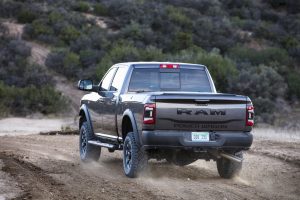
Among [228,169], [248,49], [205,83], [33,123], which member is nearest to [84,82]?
[205,83]

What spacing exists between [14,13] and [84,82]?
103 feet

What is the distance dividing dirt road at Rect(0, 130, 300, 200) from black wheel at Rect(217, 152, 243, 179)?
0.13 metres

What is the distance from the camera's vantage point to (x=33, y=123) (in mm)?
26797

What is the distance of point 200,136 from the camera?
436 inches

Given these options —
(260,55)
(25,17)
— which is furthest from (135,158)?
(25,17)

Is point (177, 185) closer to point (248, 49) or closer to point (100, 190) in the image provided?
point (100, 190)

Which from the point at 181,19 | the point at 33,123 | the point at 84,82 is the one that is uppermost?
the point at 181,19

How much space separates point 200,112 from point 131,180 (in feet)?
4.84

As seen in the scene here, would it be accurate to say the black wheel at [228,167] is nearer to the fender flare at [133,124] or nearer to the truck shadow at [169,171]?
the truck shadow at [169,171]

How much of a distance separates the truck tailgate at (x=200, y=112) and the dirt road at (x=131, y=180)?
861 millimetres

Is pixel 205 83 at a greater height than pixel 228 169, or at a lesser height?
greater

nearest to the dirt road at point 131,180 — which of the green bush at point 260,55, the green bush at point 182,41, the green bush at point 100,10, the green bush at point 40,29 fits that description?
the green bush at point 260,55

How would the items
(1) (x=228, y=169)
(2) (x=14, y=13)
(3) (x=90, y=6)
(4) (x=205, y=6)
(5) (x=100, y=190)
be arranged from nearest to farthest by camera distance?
(5) (x=100, y=190) → (1) (x=228, y=169) → (2) (x=14, y=13) → (3) (x=90, y=6) → (4) (x=205, y=6)

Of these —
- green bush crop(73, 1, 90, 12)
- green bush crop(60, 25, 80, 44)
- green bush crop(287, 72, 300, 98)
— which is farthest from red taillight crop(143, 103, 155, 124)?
green bush crop(73, 1, 90, 12)
